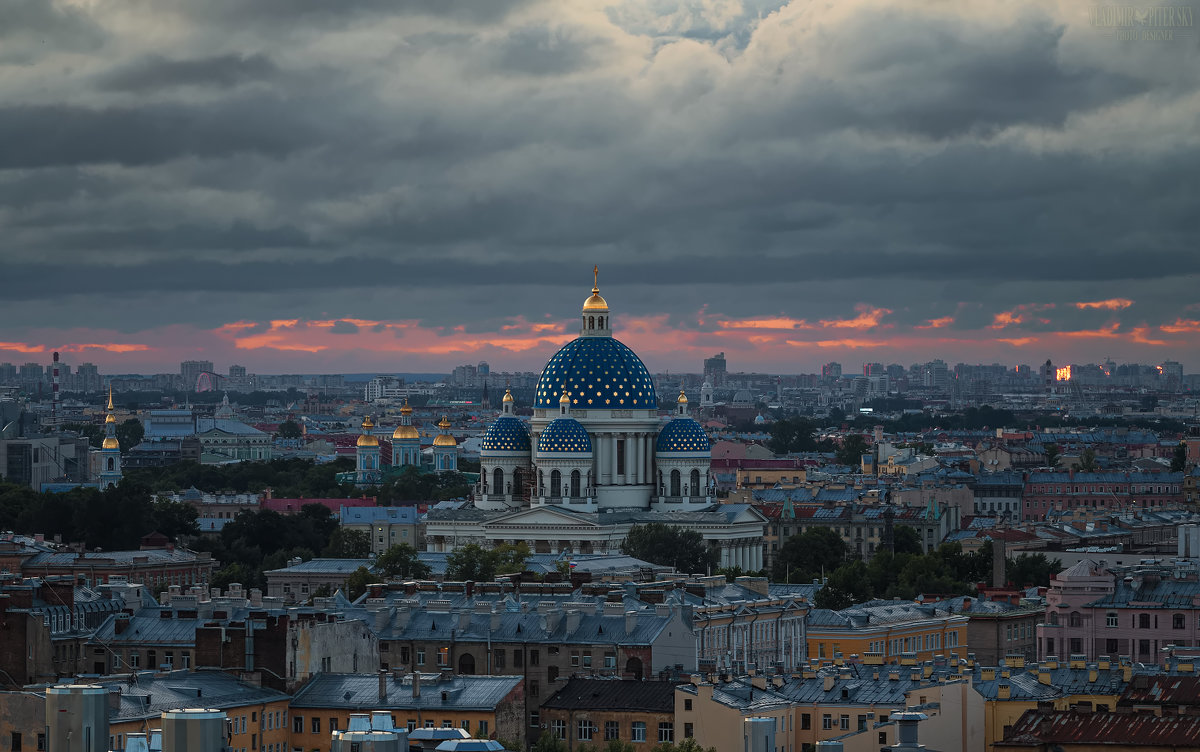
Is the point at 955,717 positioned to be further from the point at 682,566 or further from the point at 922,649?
the point at 682,566

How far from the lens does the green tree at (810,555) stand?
352ft

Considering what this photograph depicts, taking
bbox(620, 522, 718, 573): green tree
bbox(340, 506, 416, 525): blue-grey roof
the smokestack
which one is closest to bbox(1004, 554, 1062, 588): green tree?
the smokestack

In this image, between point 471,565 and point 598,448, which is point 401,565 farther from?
point 598,448

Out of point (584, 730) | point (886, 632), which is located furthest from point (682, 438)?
point (584, 730)

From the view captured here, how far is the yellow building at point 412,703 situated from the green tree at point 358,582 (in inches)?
1050

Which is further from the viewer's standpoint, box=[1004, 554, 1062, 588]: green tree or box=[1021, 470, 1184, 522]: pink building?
box=[1021, 470, 1184, 522]: pink building

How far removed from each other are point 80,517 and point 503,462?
51.4 feet

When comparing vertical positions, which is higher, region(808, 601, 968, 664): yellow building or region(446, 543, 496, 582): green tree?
region(446, 543, 496, 582): green tree

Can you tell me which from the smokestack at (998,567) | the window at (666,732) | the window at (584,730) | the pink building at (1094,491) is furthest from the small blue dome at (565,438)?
the window at (666,732)

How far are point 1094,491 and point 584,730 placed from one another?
105331 mm

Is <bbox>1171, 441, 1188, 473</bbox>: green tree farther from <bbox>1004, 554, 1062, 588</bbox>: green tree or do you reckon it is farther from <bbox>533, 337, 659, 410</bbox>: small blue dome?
<bbox>1004, 554, 1062, 588</bbox>: green tree

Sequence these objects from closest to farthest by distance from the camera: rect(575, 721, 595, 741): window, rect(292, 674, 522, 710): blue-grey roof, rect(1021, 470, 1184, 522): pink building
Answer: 1. rect(292, 674, 522, 710): blue-grey roof
2. rect(575, 721, 595, 741): window
3. rect(1021, 470, 1184, 522): pink building

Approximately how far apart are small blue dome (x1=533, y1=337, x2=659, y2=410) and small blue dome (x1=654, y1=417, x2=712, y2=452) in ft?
3.98

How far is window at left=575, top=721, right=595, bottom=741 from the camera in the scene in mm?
54969
